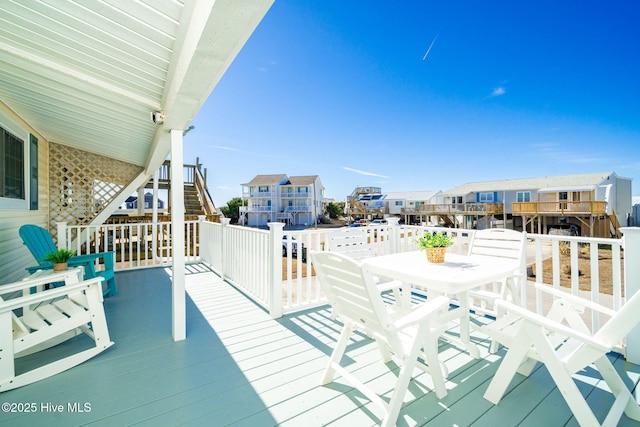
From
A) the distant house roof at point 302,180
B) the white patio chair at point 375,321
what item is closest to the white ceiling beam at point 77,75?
the white patio chair at point 375,321

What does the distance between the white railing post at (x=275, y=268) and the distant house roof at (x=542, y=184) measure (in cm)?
2355

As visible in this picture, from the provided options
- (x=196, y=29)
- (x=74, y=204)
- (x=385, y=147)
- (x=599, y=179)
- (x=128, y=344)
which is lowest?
(x=128, y=344)

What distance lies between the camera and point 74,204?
5.61 metres

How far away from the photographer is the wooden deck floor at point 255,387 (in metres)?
1.59

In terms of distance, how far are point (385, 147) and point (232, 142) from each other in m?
15.4

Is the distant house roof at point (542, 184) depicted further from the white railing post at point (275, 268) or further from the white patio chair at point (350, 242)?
the white railing post at point (275, 268)

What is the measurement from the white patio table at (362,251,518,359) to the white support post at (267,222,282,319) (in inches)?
44.0

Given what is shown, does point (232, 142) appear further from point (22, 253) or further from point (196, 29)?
point (196, 29)

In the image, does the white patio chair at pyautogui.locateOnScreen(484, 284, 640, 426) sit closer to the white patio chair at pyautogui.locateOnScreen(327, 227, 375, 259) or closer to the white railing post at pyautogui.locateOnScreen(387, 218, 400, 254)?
the white patio chair at pyautogui.locateOnScreen(327, 227, 375, 259)

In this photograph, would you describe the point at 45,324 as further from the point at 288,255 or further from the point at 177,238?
the point at 288,255

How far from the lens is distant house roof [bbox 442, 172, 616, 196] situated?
1863cm

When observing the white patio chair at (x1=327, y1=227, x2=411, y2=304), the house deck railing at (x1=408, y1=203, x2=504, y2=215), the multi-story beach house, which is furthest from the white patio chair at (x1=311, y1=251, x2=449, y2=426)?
the multi-story beach house

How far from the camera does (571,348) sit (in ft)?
5.46

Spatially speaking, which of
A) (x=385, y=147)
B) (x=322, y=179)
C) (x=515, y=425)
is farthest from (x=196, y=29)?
(x=322, y=179)
